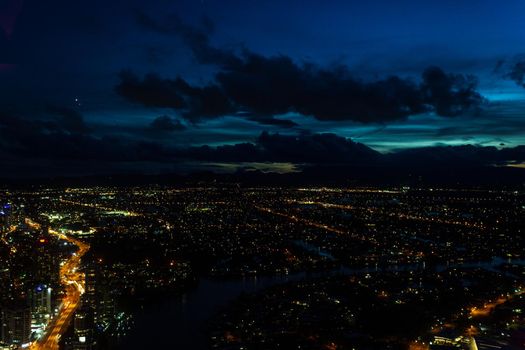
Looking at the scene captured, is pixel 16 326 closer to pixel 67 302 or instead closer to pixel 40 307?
pixel 40 307

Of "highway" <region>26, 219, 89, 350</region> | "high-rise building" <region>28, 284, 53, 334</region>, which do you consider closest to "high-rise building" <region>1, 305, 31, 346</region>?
"highway" <region>26, 219, 89, 350</region>

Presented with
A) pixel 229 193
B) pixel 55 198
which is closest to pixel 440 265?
pixel 229 193

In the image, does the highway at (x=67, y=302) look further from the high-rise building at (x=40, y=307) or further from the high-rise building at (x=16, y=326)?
the high-rise building at (x=16, y=326)

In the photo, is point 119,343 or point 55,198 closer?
point 119,343

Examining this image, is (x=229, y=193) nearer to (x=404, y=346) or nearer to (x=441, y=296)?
(x=441, y=296)

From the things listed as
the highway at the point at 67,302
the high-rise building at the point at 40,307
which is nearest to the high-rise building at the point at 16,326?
the highway at the point at 67,302

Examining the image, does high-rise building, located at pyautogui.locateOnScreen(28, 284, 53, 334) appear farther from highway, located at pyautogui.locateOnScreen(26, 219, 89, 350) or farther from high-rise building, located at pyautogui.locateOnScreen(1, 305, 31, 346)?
high-rise building, located at pyautogui.locateOnScreen(1, 305, 31, 346)

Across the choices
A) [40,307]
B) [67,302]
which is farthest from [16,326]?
[67,302]

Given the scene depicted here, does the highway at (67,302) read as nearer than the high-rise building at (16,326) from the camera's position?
No
